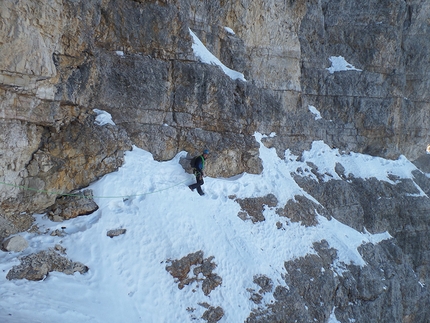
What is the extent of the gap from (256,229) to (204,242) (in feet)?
9.02

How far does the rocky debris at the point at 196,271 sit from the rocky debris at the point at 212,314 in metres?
0.46

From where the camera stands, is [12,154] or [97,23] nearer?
[12,154]

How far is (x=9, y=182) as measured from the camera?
10.6 metres

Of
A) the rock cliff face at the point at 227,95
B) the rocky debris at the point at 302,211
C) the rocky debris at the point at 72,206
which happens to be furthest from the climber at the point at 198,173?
the rocky debris at the point at 72,206

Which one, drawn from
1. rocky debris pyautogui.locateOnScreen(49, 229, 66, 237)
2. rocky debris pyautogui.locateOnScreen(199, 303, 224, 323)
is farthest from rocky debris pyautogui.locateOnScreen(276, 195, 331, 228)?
rocky debris pyautogui.locateOnScreen(49, 229, 66, 237)

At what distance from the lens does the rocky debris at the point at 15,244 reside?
9.30 m

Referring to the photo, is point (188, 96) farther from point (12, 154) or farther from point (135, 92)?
point (12, 154)

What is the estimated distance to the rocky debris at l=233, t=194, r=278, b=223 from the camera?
1441 cm

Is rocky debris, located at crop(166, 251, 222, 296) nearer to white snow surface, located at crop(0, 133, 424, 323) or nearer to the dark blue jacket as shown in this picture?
white snow surface, located at crop(0, 133, 424, 323)

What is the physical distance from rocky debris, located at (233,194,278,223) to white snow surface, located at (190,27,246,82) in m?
6.54

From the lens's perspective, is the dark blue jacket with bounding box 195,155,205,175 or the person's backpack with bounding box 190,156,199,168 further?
the person's backpack with bounding box 190,156,199,168

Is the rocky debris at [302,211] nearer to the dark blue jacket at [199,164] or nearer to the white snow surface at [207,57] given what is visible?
the dark blue jacket at [199,164]

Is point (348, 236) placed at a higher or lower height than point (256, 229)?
lower

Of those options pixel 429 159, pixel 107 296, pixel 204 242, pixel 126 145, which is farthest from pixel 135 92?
pixel 429 159
